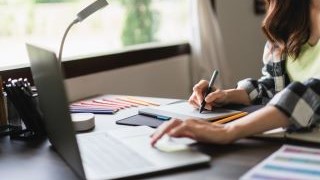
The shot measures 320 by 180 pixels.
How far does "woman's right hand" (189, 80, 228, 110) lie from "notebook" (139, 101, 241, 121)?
0.02m

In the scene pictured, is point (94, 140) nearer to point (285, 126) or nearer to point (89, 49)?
point (285, 126)

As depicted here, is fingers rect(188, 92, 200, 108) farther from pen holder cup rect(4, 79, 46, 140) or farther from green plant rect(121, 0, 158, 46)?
green plant rect(121, 0, 158, 46)

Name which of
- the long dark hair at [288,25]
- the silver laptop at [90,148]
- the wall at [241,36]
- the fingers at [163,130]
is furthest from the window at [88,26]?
the long dark hair at [288,25]

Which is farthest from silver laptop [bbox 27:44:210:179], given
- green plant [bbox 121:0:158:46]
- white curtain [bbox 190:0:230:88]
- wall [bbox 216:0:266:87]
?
wall [bbox 216:0:266:87]

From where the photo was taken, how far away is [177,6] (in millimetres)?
2775

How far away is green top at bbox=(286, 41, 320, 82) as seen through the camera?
4.45 feet

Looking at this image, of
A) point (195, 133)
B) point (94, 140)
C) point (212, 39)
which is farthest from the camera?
point (212, 39)

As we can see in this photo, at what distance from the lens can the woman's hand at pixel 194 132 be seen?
1.03m

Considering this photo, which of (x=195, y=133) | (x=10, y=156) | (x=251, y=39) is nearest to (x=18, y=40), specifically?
(x=10, y=156)

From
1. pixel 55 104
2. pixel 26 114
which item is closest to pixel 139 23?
pixel 26 114

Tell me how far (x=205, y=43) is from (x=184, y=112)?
1355 mm

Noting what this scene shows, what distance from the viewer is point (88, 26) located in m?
2.23

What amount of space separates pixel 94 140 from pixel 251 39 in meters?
2.31

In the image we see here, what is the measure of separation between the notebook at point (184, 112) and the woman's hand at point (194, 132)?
0.21 m
